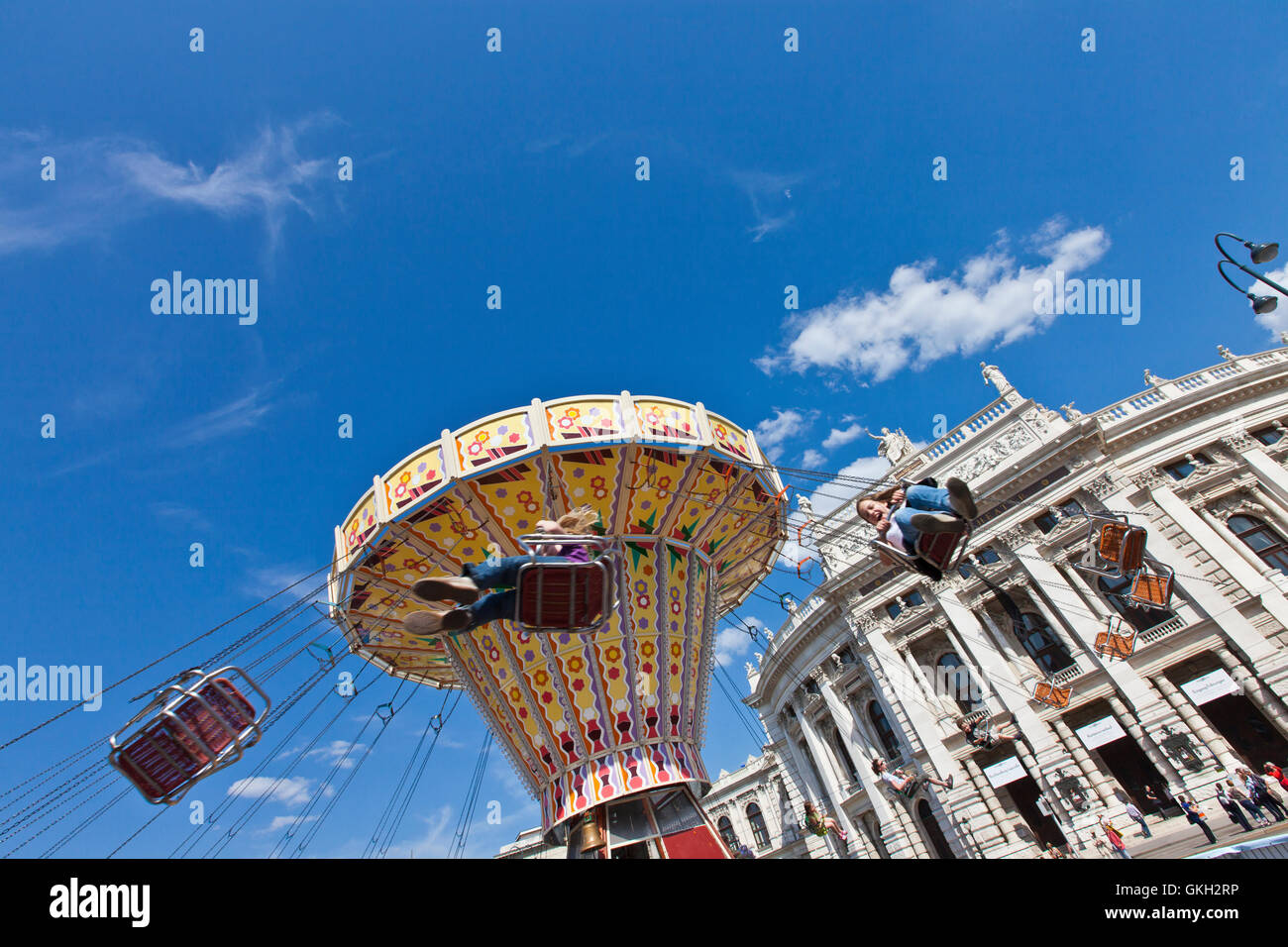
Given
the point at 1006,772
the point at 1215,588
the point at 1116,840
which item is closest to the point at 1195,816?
the point at 1116,840

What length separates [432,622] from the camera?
641 centimetres

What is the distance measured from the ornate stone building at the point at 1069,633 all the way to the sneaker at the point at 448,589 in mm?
10790

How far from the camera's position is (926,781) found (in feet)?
70.7

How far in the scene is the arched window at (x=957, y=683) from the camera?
2227 centimetres

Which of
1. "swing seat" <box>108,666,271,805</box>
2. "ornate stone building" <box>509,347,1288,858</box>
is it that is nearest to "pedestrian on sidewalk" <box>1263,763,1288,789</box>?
"ornate stone building" <box>509,347,1288,858</box>

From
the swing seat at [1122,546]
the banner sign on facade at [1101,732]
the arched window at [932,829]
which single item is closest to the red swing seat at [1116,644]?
the banner sign on facade at [1101,732]

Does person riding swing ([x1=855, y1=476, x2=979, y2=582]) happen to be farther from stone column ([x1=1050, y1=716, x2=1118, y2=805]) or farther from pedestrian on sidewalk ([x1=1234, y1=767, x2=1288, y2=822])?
stone column ([x1=1050, y1=716, x2=1118, y2=805])

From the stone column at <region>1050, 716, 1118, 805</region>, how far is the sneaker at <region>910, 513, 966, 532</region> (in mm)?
17779

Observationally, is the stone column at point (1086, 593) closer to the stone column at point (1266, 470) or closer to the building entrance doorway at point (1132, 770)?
the building entrance doorway at point (1132, 770)

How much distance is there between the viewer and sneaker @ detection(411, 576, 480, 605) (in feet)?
19.9

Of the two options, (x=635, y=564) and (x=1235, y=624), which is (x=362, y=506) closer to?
(x=635, y=564)
